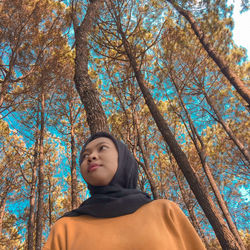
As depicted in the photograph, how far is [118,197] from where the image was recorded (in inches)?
49.8

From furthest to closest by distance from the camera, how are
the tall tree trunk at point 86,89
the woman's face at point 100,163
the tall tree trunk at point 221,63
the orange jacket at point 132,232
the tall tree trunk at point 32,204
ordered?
the tall tree trunk at point 32,204 → the tall tree trunk at point 221,63 → the tall tree trunk at point 86,89 → the woman's face at point 100,163 → the orange jacket at point 132,232

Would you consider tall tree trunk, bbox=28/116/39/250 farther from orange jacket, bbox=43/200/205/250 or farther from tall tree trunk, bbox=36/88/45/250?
orange jacket, bbox=43/200/205/250

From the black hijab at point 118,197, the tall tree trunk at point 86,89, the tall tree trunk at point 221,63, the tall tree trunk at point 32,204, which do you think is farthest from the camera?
the tall tree trunk at point 32,204

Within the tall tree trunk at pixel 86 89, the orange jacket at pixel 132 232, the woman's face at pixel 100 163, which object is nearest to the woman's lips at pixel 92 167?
the woman's face at pixel 100 163

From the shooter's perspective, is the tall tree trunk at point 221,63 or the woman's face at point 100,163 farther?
the tall tree trunk at point 221,63

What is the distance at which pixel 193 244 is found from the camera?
120 centimetres

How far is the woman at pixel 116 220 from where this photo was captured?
1.11 metres

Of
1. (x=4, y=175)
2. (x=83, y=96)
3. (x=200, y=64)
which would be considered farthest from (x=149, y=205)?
(x=4, y=175)

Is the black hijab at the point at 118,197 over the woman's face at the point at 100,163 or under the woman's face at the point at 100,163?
under

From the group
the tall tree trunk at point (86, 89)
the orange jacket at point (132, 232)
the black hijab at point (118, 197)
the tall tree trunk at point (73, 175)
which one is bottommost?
the orange jacket at point (132, 232)

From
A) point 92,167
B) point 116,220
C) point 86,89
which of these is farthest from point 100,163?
point 86,89

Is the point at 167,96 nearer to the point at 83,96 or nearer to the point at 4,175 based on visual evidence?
the point at 83,96

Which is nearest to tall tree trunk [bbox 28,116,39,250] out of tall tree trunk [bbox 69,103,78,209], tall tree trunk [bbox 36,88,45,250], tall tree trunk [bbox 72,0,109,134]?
tall tree trunk [bbox 36,88,45,250]

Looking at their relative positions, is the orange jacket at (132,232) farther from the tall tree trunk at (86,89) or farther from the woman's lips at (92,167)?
the tall tree trunk at (86,89)
